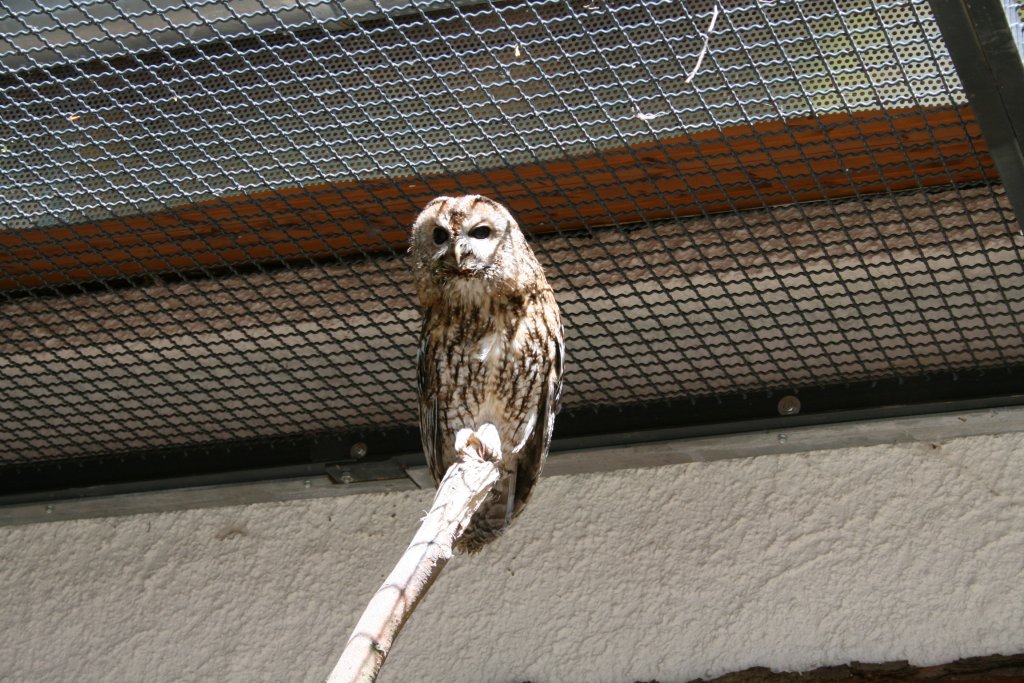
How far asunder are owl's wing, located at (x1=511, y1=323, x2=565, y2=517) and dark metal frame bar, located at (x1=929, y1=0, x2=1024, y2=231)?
949 mm

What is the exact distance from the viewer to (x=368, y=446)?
3.05 meters

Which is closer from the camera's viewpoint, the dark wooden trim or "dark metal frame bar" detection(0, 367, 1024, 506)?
the dark wooden trim

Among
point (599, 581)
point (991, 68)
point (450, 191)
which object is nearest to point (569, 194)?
point (450, 191)

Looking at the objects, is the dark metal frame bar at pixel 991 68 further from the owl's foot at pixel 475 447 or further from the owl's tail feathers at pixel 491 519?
the owl's tail feathers at pixel 491 519

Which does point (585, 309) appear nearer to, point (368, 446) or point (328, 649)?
point (368, 446)

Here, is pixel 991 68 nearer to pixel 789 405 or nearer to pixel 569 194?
pixel 569 194

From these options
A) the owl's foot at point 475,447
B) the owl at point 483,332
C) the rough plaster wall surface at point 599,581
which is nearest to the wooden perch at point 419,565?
the owl's foot at point 475,447

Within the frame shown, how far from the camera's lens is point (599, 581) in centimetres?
297

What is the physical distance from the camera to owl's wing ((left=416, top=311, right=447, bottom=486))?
2.43 meters

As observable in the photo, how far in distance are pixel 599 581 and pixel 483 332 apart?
0.96m

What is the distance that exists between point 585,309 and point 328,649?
1207mm

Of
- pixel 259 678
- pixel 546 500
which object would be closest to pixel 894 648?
pixel 546 500

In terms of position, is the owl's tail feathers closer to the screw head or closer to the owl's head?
the owl's head

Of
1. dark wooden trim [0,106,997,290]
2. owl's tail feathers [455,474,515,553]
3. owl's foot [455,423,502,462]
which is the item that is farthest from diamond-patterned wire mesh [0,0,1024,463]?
owl's foot [455,423,502,462]
